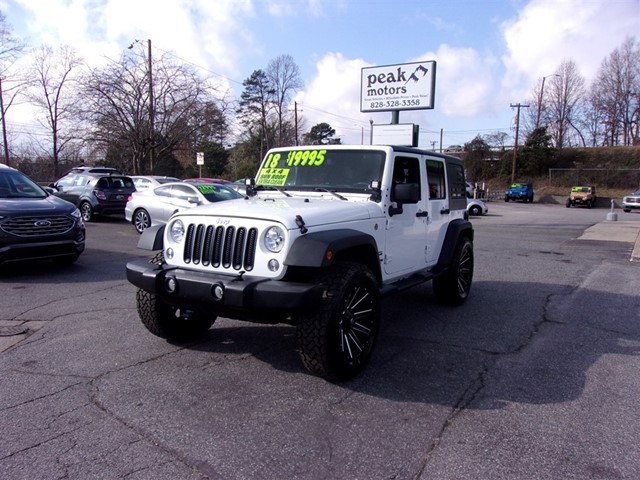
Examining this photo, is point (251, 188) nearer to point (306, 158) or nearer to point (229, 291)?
point (306, 158)

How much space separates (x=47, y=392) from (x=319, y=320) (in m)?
2.11

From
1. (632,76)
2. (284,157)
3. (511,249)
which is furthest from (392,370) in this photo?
(632,76)

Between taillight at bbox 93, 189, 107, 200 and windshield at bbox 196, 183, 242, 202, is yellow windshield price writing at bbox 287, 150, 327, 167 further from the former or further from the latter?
taillight at bbox 93, 189, 107, 200

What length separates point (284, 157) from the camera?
18.0 ft

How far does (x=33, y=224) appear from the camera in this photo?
7520 mm

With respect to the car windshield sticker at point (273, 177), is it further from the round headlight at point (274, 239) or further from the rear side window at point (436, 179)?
the rear side window at point (436, 179)

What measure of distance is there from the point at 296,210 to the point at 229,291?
898 millimetres

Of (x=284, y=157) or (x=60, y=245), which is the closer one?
Result: (x=284, y=157)

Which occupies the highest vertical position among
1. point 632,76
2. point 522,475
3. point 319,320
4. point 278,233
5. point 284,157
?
point 632,76

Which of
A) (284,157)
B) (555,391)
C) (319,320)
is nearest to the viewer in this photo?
(319,320)

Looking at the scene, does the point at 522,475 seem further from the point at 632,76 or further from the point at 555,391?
the point at 632,76

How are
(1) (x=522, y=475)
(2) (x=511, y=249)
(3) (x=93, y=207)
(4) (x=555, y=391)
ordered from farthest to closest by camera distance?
(3) (x=93, y=207) < (2) (x=511, y=249) < (4) (x=555, y=391) < (1) (x=522, y=475)

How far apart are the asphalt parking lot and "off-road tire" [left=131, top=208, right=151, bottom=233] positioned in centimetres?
694

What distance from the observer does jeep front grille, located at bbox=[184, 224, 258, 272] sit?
3.75 m
